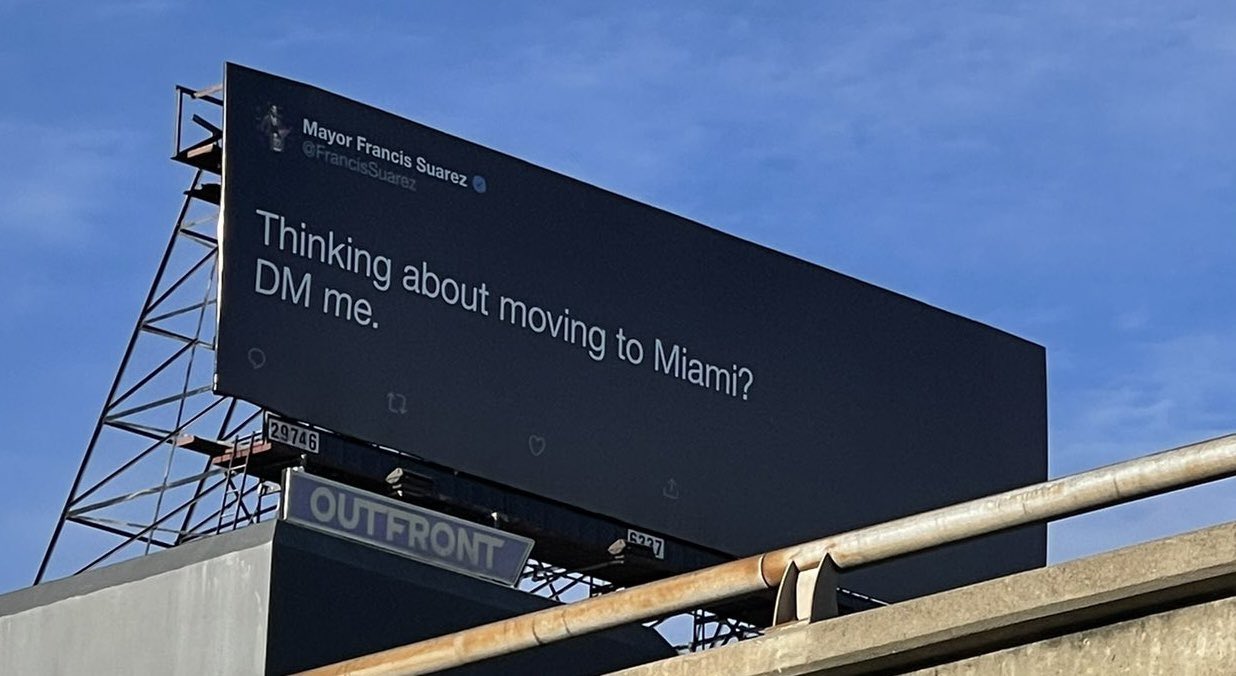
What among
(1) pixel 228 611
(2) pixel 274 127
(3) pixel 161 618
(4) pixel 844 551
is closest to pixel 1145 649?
(4) pixel 844 551

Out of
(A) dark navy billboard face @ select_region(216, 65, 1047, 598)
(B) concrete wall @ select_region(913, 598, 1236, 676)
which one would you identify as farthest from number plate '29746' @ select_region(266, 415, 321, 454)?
(B) concrete wall @ select_region(913, 598, 1236, 676)

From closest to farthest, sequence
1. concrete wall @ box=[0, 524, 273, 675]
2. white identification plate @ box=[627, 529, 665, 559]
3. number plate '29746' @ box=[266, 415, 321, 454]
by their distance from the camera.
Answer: concrete wall @ box=[0, 524, 273, 675]
number plate '29746' @ box=[266, 415, 321, 454]
white identification plate @ box=[627, 529, 665, 559]

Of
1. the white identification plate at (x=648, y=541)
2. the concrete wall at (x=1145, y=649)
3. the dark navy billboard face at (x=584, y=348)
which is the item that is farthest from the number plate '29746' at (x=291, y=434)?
the concrete wall at (x=1145, y=649)

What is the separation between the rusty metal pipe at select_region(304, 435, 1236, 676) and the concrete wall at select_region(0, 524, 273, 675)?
5.03 metres

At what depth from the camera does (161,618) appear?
12211 mm

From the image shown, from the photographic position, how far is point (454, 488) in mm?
18875

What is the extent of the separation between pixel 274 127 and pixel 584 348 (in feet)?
12.4

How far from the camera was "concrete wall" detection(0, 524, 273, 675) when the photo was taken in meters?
12.1

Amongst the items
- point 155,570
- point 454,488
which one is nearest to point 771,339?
point 454,488

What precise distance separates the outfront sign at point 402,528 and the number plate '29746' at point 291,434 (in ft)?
7.40

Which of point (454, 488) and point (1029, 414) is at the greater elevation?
point (1029, 414)

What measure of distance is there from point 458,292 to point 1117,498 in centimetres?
1467

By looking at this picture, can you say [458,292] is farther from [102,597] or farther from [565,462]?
[102,597]

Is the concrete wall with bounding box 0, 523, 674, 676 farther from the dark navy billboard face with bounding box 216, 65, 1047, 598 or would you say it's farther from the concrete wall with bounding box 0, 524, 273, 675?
the dark navy billboard face with bounding box 216, 65, 1047, 598
